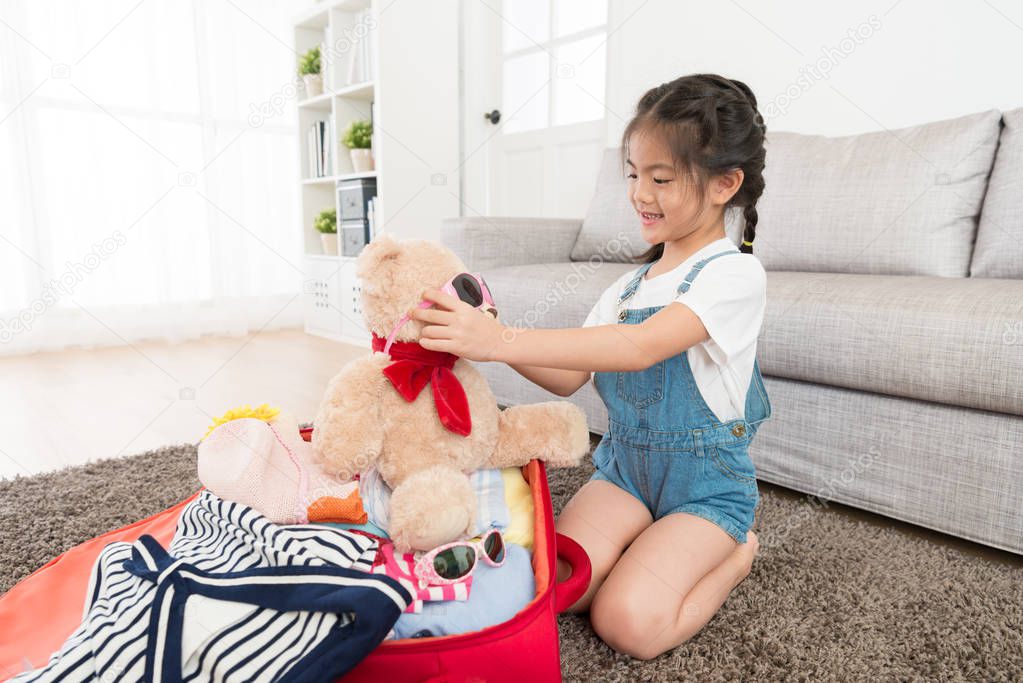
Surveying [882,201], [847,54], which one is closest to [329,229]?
[847,54]

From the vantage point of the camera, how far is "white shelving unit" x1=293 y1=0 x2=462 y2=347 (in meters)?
2.77

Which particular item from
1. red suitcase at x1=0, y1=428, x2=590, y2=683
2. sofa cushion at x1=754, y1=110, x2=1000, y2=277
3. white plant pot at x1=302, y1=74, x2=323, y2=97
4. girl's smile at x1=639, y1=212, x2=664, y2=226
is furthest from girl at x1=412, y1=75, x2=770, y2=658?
white plant pot at x1=302, y1=74, x2=323, y2=97

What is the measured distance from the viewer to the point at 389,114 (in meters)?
2.76

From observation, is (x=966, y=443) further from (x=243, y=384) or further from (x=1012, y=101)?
(x=243, y=384)

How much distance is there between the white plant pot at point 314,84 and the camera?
305 centimetres

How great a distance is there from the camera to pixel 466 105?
3189 mm

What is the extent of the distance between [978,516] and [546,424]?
28.3 inches

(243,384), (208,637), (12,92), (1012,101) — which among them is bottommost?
(243,384)

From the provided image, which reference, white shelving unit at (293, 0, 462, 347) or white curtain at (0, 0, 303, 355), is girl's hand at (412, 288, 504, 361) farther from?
white curtain at (0, 0, 303, 355)

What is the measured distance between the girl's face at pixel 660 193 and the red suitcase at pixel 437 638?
1.12 feet

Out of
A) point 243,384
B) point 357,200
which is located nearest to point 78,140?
point 357,200

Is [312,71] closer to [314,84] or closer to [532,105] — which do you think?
[314,84]

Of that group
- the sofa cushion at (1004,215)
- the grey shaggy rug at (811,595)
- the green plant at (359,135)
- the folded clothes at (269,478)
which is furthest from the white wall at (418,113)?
the folded clothes at (269,478)

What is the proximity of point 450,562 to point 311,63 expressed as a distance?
9.66ft
